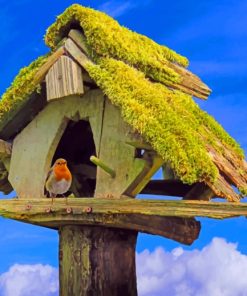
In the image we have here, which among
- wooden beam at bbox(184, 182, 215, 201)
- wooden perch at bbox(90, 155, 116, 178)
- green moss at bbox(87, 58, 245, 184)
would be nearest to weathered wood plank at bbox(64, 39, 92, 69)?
green moss at bbox(87, 58, 245, 184)

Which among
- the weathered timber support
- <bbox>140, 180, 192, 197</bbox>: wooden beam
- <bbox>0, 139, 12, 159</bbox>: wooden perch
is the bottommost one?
the weathered timber support

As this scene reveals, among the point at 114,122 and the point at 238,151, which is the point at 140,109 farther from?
the point at 238,151

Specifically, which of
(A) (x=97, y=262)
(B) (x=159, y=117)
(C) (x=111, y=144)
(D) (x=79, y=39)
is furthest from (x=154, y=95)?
(A) (x=97, y=262)

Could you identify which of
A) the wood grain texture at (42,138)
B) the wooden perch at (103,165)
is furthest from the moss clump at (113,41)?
the wooden perch at (103,165)

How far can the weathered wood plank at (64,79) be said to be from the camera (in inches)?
295

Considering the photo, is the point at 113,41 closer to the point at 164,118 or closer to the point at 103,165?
the point at 164,118

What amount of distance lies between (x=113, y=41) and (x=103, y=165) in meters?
1.24

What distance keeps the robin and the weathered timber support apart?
21.7 inches

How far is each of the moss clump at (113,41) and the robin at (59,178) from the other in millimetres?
1119

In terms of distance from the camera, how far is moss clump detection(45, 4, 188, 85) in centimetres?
759

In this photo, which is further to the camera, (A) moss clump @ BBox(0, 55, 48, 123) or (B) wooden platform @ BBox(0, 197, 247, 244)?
(A) moss clump @ BBox(0, 55, 48, 123)

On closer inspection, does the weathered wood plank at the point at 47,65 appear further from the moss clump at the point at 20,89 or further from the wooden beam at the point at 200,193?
the wooden beam at the point at 200,193

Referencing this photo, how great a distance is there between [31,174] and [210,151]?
2.03 m

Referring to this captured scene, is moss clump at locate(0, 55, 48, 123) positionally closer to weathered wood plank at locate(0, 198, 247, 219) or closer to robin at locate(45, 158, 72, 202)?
robin at locate(45, 158, 72, 202)
